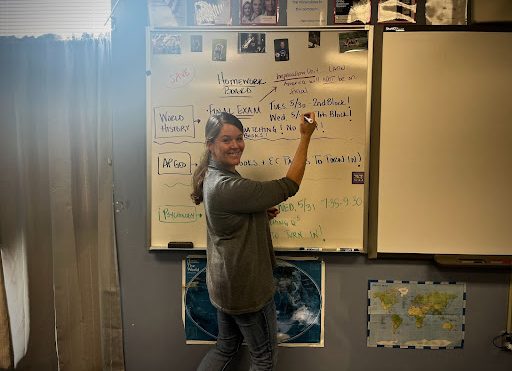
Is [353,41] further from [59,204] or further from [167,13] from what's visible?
[59,204]

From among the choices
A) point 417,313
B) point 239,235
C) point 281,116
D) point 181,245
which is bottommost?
point 417,313

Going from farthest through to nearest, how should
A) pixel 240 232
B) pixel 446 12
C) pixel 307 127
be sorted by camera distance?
pixel 446 12 < pixel 307 127 < pixel 240 232

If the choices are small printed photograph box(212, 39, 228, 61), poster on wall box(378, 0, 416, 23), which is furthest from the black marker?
poster on wall box(378, 0, 416, 23)

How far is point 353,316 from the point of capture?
6.09 ft

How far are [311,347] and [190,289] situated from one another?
0.68 m

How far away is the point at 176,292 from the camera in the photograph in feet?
6.21

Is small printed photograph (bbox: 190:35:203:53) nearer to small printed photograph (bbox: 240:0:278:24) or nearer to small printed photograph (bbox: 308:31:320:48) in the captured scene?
small printed photograph (bbox: 240:0:278:24)

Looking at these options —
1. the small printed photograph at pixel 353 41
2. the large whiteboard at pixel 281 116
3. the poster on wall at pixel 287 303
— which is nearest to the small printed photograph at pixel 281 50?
the large whiteboard at pixel 281 116

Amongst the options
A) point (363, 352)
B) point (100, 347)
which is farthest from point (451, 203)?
point (100, 347)

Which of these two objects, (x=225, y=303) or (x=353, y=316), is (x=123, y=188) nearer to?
(x=225, y=303)

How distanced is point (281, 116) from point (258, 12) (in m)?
0.50

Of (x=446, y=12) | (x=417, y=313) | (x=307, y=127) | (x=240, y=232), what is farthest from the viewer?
(x=417, y=313)

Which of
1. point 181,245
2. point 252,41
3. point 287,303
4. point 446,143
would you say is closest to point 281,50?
point 252,41

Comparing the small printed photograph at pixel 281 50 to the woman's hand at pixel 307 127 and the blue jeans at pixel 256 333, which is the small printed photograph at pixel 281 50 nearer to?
the woman's hand at pixel 307 127
